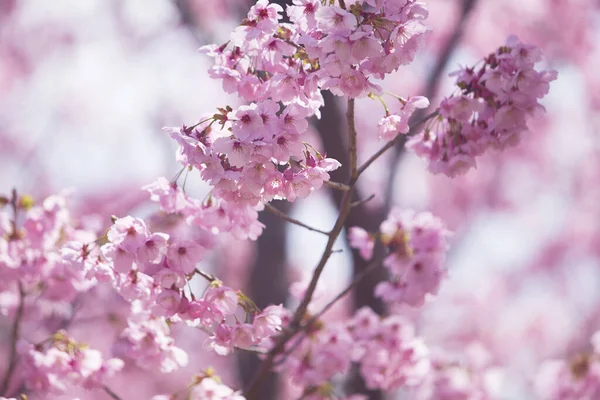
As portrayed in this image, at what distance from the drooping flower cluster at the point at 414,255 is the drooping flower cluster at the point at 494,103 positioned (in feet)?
1.69

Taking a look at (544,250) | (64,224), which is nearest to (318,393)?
(64,224)

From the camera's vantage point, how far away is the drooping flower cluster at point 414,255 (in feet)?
8.71

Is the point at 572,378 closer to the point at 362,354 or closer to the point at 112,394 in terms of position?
the point at 362,354

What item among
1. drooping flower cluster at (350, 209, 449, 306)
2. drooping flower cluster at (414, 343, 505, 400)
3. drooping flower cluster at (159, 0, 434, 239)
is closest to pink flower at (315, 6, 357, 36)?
drooping flower cluster at (159, 0, 434, 239)

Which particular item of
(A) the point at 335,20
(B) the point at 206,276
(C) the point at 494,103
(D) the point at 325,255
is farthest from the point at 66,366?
(C) the point at 494,103

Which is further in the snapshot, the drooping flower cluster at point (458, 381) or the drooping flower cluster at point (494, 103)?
the drooping flower cluster at point (458, 381)

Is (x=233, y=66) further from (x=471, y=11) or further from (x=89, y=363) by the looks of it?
(x=471, y=11)

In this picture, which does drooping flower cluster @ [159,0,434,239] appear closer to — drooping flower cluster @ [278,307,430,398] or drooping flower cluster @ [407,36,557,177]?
drooping flower cluster @ [407,36,557,177]

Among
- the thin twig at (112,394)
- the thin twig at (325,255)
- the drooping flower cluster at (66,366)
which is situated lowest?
the thin twig at (112,394)

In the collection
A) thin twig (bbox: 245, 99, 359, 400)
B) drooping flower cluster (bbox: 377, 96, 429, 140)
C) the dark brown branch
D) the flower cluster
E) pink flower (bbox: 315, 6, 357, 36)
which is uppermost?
the dark brown branch

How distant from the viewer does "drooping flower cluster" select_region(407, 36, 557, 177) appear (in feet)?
6.68

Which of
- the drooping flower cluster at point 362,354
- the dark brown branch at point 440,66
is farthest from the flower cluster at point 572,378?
the dark brown branch at point 440,66

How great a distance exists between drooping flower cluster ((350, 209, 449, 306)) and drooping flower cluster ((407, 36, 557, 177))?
0.51 metres

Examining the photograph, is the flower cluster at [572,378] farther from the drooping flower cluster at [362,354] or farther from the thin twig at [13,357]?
the thin twig at [13,357]
